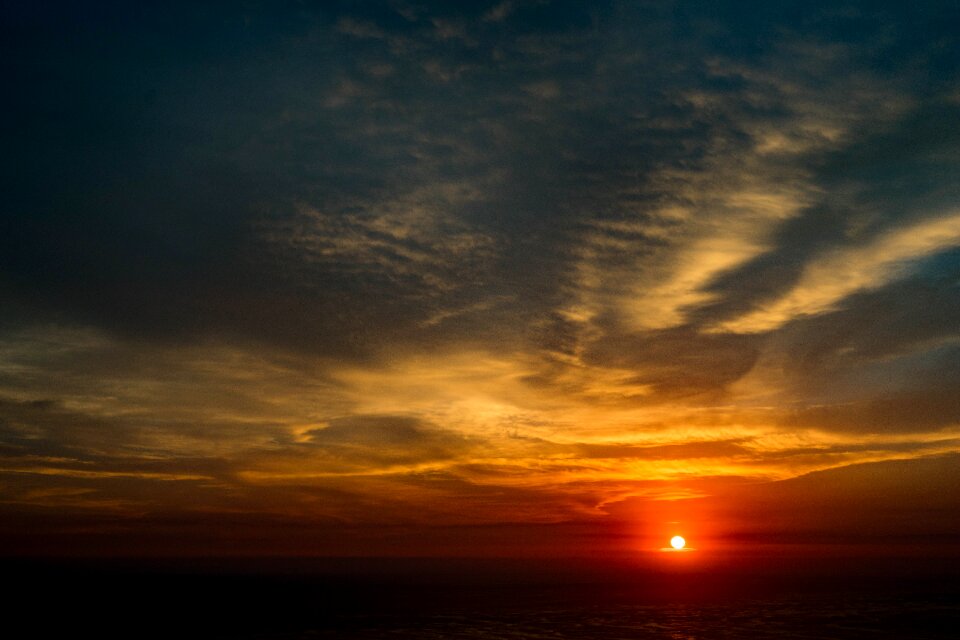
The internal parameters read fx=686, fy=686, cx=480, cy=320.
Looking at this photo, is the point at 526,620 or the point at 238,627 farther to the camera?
the point at 526,620

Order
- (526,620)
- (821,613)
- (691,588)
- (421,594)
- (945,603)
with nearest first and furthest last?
(526,620)
(821,613)
(945,603)
(421,594)
(691,588)

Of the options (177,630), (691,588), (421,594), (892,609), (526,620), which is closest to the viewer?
(177,630)

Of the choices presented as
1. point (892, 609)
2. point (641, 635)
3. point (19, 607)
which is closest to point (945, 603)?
point (892, 609)

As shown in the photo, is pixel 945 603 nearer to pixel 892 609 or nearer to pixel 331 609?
pixel 892 609

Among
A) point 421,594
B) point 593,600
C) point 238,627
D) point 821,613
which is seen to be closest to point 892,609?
point 821,613

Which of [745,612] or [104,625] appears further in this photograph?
[745,612]

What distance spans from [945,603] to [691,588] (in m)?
33.1

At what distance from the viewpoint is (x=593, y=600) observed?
82.1m

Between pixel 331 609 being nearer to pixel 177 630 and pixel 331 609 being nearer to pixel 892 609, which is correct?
pixel 177 630

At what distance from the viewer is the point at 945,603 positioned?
80.6 meters

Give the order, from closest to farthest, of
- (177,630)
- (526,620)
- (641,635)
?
(641,635)
(177,630)
(526,620)

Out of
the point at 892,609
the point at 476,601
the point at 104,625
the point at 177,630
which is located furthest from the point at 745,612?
the point at 104,625

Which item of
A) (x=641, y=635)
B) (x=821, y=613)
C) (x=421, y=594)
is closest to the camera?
(x=641, y=635)

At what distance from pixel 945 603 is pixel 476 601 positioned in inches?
2172
